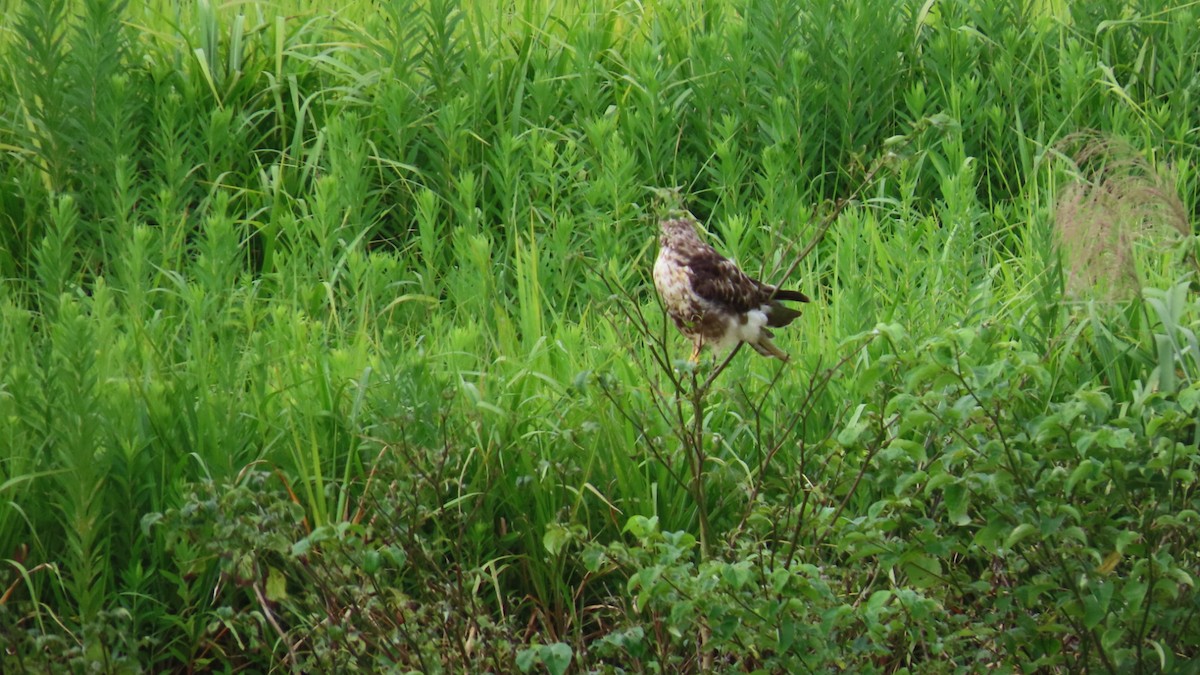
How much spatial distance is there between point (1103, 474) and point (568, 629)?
50.9 inches

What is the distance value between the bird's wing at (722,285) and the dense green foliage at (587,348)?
0.25m

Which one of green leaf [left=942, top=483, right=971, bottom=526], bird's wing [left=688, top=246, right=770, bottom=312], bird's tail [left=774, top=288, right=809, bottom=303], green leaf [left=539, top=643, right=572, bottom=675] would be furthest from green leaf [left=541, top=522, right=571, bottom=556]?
bird's tail [left=774, top=288, right=809, bottom=303]

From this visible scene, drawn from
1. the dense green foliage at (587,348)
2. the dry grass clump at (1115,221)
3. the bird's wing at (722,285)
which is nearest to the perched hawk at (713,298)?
the bird's wing at (722,285)

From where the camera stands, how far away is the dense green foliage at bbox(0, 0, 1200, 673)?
8.89 feet

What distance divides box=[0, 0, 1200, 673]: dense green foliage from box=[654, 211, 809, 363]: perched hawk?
0.17m

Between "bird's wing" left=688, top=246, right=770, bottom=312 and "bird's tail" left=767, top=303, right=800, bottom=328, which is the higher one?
"bird's wing" left=688, top=246, right=770, bottom=312

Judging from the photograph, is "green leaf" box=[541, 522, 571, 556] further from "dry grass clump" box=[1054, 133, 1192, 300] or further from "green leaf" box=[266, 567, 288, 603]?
"dry grass clump" box=[1054, 133, 1192, 300]

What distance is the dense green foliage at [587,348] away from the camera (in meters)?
2.71

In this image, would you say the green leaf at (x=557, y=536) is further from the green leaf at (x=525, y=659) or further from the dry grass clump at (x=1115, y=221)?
the dry grass clump at (x=1115, y=221)

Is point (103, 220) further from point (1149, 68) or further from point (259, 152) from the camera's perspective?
point (1149, 68)

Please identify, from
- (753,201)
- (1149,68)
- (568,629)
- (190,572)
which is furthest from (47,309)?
(1149,68)

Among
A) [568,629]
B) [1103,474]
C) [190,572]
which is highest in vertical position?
[1103,474]

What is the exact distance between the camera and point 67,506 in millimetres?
3193

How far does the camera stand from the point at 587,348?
3902 millimetres
